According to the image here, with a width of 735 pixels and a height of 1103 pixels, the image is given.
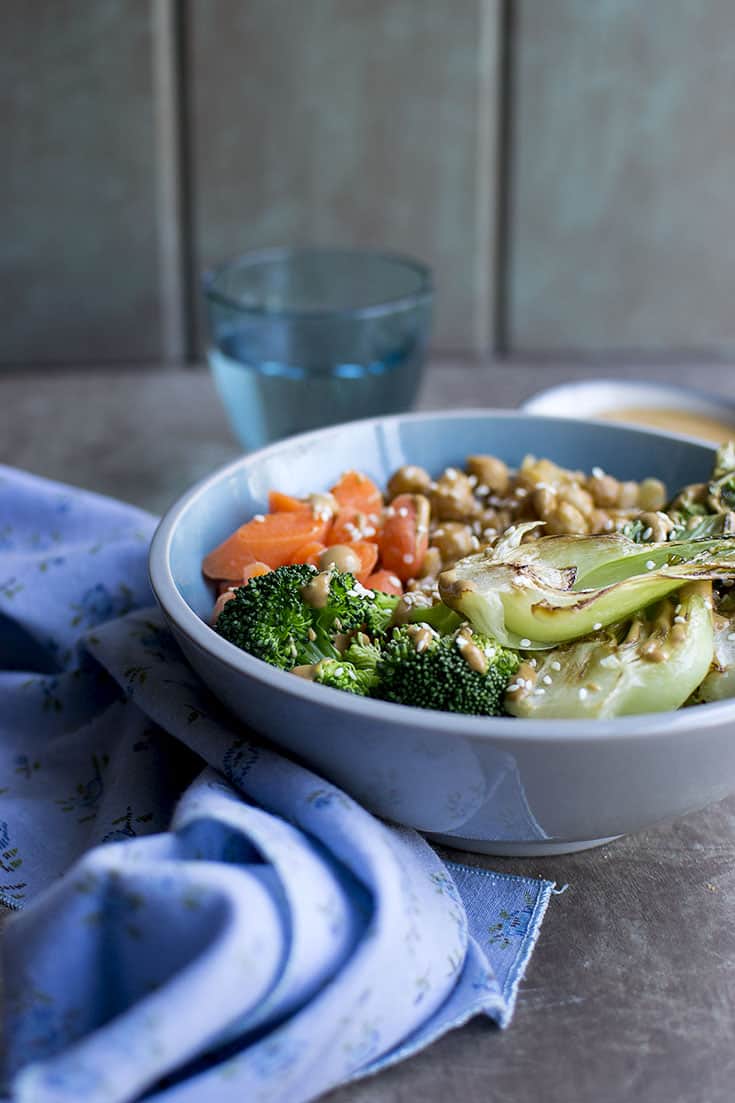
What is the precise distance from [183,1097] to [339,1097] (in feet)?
0.37

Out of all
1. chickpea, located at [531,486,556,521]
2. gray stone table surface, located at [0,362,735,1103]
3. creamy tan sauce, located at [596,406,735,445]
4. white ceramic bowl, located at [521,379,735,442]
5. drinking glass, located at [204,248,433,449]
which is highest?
chickpea, located at [531,486,556,521]

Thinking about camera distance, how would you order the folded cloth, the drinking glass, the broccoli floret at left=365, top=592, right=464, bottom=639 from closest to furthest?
the folded cloth
the broccoli floret at left=365, top=592, right=464, bottom=639
the drinking glass

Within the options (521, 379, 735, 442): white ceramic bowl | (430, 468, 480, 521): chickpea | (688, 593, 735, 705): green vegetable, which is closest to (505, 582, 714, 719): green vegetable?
(688, 593, 735, 705): green vegetable

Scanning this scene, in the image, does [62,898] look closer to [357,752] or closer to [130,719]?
[357,752]

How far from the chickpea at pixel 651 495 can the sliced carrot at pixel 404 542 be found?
0.76 ft

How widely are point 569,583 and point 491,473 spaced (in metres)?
0.30

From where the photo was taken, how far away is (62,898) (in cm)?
80

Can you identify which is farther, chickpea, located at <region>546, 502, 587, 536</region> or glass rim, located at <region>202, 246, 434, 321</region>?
glass rim, located at <region>202, 246, 434, 321</region>

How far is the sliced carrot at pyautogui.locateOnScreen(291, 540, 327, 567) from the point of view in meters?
1.13

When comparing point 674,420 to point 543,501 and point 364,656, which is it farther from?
point 364,656

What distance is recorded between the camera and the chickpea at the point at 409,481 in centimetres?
127

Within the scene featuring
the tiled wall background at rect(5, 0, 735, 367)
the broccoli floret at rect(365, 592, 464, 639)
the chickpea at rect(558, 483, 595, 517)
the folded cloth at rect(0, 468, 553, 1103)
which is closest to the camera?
the folded cloth at rect(0, 468, 553, 1103)

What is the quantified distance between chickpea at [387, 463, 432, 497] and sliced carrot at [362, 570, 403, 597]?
0.16 meters

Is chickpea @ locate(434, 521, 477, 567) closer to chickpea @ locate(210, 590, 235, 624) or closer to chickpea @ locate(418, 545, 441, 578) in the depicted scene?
chickpea @ locate(418, 545, 441, 578)
